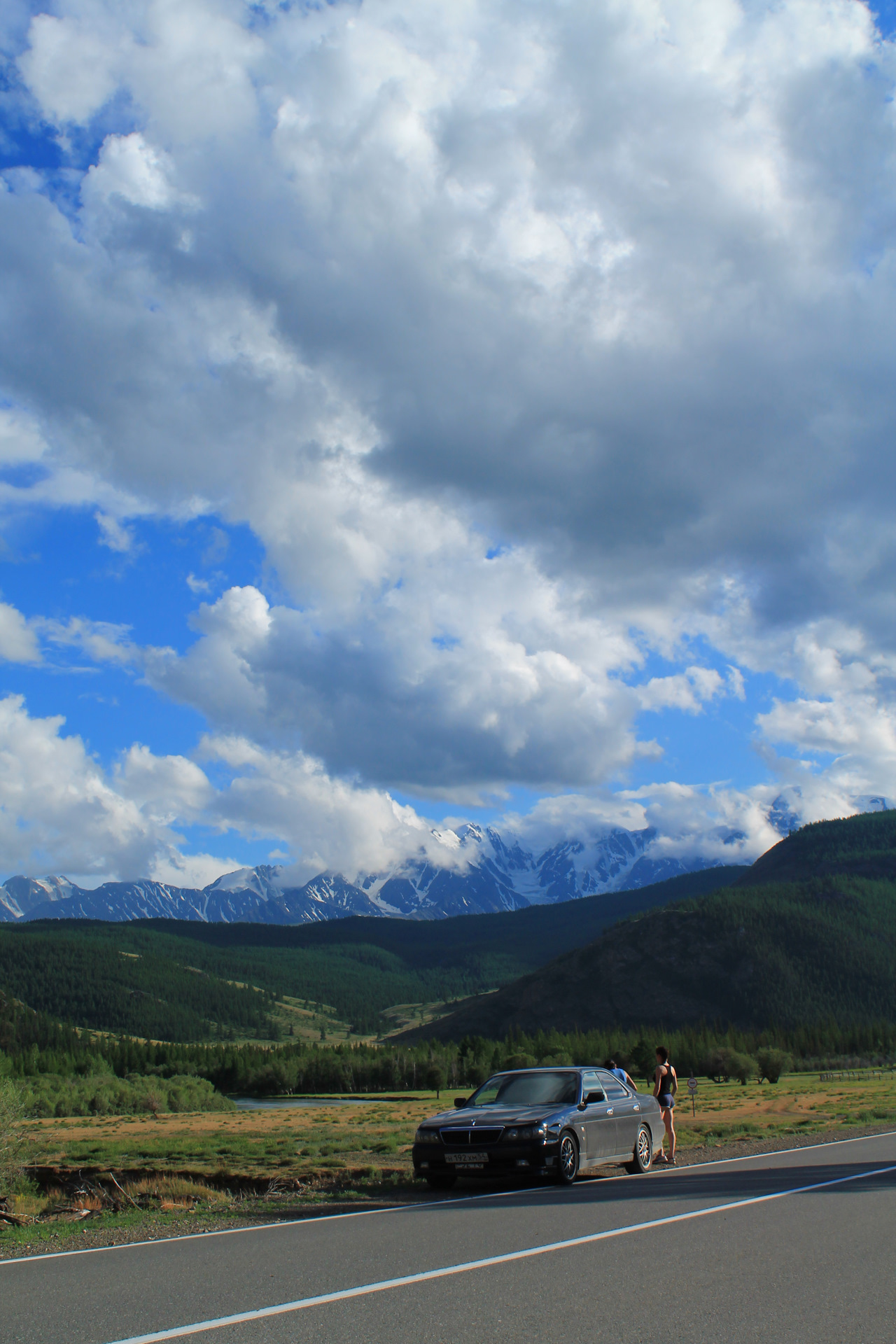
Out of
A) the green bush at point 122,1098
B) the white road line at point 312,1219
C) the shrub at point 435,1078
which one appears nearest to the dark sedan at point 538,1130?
the white road line at point 312,1219

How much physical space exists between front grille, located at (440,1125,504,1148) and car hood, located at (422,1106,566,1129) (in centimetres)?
7

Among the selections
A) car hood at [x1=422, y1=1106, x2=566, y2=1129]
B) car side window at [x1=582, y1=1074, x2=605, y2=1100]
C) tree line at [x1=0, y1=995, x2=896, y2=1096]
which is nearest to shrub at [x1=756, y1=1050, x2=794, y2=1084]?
tree line at [x1=0, y1=995, x2=896, y2=1096]

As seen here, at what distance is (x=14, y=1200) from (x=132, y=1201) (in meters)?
4.94

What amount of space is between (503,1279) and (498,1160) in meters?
7.25

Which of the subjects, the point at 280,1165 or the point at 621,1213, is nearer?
the point at 621,1213

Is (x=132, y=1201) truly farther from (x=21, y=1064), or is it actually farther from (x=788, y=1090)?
(x=21, y=1064)

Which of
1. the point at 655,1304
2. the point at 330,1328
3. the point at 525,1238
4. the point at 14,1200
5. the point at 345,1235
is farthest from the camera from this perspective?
the point at 14,1200

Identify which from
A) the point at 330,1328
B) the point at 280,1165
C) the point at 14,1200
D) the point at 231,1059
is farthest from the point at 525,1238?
the point at 231,1059

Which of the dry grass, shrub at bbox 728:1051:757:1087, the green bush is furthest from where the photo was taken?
shrub at bbox 728:1051:757:1087

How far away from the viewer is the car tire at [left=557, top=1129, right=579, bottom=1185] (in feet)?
51.9

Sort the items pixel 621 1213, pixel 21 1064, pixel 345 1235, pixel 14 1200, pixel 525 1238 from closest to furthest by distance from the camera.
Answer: pixel 525 1238, pixel 345 1235, pixel 621 1213, pixel 14 1200, pixel 21 1064

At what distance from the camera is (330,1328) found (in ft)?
24.0

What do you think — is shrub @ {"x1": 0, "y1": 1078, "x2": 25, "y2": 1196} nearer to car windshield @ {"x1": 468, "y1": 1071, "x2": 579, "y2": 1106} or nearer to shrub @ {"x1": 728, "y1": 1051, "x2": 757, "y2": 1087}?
car windshield @ {"x1": 468, "y1": 1071, "x2": 579, "y2": 1106}

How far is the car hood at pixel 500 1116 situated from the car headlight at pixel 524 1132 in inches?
2.3
